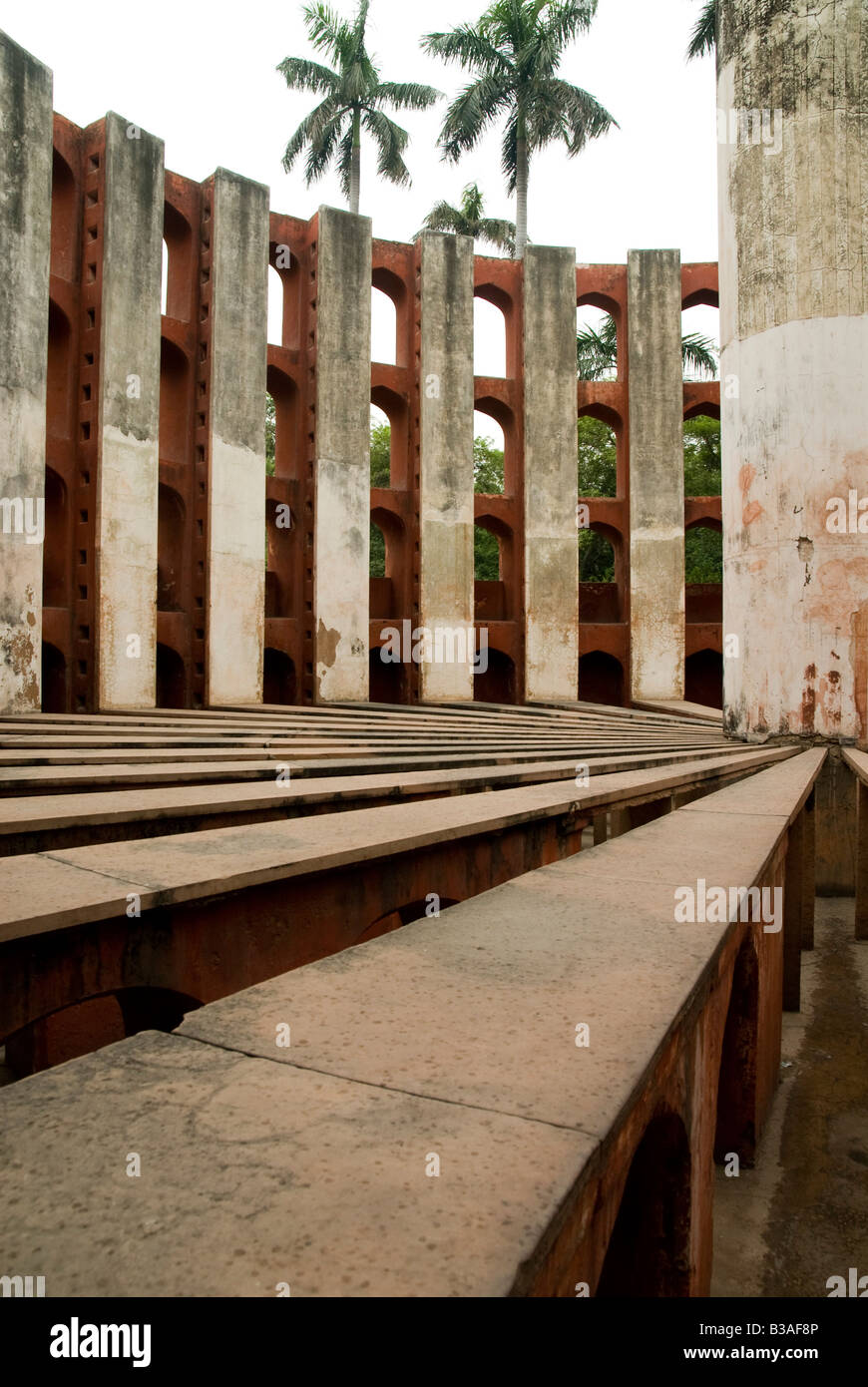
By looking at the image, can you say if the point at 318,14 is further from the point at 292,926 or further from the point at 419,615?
the point at 292,926

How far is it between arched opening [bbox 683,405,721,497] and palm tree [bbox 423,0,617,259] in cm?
771

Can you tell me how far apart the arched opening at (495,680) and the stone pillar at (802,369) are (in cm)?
795

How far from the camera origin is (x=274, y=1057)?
1.53m

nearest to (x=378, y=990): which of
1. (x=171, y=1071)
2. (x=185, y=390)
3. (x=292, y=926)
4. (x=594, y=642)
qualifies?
(x=171, y=1071)

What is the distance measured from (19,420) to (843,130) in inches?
348

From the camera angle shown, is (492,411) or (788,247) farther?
(492,411)

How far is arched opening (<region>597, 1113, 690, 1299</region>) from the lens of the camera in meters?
2.05

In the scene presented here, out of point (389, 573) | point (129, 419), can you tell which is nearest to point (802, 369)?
point (129, 419)

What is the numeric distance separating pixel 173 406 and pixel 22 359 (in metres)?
3.16

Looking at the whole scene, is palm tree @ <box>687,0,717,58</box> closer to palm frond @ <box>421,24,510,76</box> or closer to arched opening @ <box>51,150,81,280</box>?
palm frond @ <box>421,24,510,76</box>

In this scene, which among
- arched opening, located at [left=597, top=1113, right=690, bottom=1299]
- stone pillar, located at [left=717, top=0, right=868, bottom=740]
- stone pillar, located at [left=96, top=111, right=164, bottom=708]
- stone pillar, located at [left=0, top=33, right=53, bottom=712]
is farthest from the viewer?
stone pillar, located at [left=96, top=111, right=164, bottom=708]

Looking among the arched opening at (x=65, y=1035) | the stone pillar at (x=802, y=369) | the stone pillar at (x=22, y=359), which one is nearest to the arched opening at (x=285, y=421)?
the stone pillar at (x=22, y=359)

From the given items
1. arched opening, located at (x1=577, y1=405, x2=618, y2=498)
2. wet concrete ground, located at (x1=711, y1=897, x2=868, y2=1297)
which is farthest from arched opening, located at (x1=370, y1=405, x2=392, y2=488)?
wet concrete ground, located at (x1=711, y1=897, x2=868, y2=1297)

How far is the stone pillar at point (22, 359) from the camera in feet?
34.7
